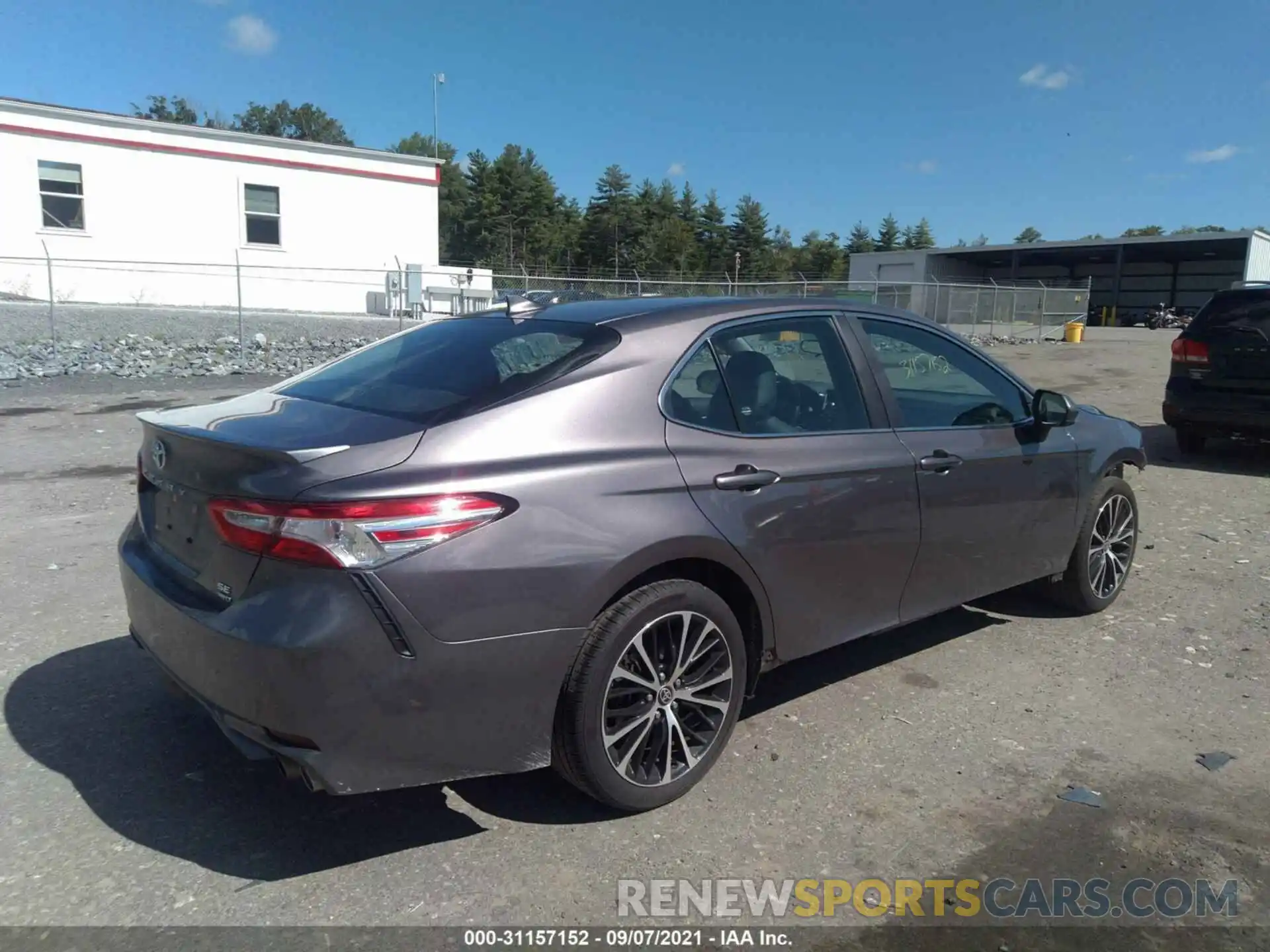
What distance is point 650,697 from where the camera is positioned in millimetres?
3131

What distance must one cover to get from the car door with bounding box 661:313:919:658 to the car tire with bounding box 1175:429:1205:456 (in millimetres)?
7665

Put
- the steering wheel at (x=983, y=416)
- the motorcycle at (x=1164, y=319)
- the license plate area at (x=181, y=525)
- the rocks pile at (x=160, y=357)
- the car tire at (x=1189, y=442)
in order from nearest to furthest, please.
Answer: the license plate area at (x=181, y=525)
the steering wheel at (x=983, y=416)
the car tire at (x=1189, y=442)
the rocks pile at (x=160, y=357)
the motorcycle at (x=1164, y=319)

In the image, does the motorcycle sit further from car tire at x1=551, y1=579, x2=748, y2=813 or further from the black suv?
car tire at x1=551, y1=579, x2=748, y2=813

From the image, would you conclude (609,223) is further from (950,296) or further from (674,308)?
(674,308)

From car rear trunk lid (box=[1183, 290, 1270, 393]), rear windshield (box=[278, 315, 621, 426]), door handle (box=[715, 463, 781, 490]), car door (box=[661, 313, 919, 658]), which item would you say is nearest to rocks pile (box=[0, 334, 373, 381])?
car rear trunk lid (box=[1183, 290, 1270, 393])

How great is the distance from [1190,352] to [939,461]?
278 inches

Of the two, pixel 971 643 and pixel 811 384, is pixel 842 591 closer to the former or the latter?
pixel 811 384

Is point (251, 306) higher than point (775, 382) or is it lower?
lower

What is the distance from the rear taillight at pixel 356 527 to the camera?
2568 millimetres

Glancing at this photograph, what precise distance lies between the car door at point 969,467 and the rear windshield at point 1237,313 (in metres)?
5.68

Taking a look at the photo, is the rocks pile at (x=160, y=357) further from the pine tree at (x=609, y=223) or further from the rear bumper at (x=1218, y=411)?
the pine tree at (x=609, y=223)

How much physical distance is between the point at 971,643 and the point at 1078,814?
5.23 feet

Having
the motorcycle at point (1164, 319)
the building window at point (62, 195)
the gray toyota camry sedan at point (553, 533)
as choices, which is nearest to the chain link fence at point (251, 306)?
the building window at point (62, 195)

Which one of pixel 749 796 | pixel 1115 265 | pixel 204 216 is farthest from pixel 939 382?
pixel 1115 265
